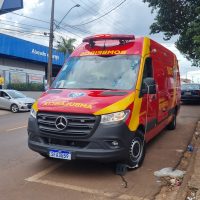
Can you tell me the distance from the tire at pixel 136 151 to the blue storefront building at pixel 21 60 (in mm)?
29542

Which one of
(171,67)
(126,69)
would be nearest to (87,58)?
(126,69)

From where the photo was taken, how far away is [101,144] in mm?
5996

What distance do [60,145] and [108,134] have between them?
90 centimetres

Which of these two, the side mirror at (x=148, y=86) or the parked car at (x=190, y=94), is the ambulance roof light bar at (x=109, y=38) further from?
the parked car at (x=190, y=94)

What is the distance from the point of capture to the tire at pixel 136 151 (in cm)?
655

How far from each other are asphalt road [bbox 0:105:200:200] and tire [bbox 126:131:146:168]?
16cm

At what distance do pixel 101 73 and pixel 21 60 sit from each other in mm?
34351

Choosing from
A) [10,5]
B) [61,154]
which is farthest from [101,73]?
[10,5]

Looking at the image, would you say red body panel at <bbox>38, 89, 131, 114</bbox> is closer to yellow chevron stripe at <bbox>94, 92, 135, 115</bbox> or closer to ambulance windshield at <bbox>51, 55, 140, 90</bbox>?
yellow chevron stripe at <bbox>94, 92, 135, 115</bbox>

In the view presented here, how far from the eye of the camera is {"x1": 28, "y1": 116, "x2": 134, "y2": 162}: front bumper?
5984 mm

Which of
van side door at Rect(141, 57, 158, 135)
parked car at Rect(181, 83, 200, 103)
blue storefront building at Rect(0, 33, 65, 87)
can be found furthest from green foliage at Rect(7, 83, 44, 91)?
van side door at Rect(141, 57, 158, 135)

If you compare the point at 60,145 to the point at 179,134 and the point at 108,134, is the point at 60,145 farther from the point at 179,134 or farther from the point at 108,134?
the point at 179,134

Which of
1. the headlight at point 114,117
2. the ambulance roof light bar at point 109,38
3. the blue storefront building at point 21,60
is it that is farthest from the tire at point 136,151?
the blue storefront building at point 21,60

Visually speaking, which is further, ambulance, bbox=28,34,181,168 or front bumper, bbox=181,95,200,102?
front bumper, bbox=181,95,200,102
